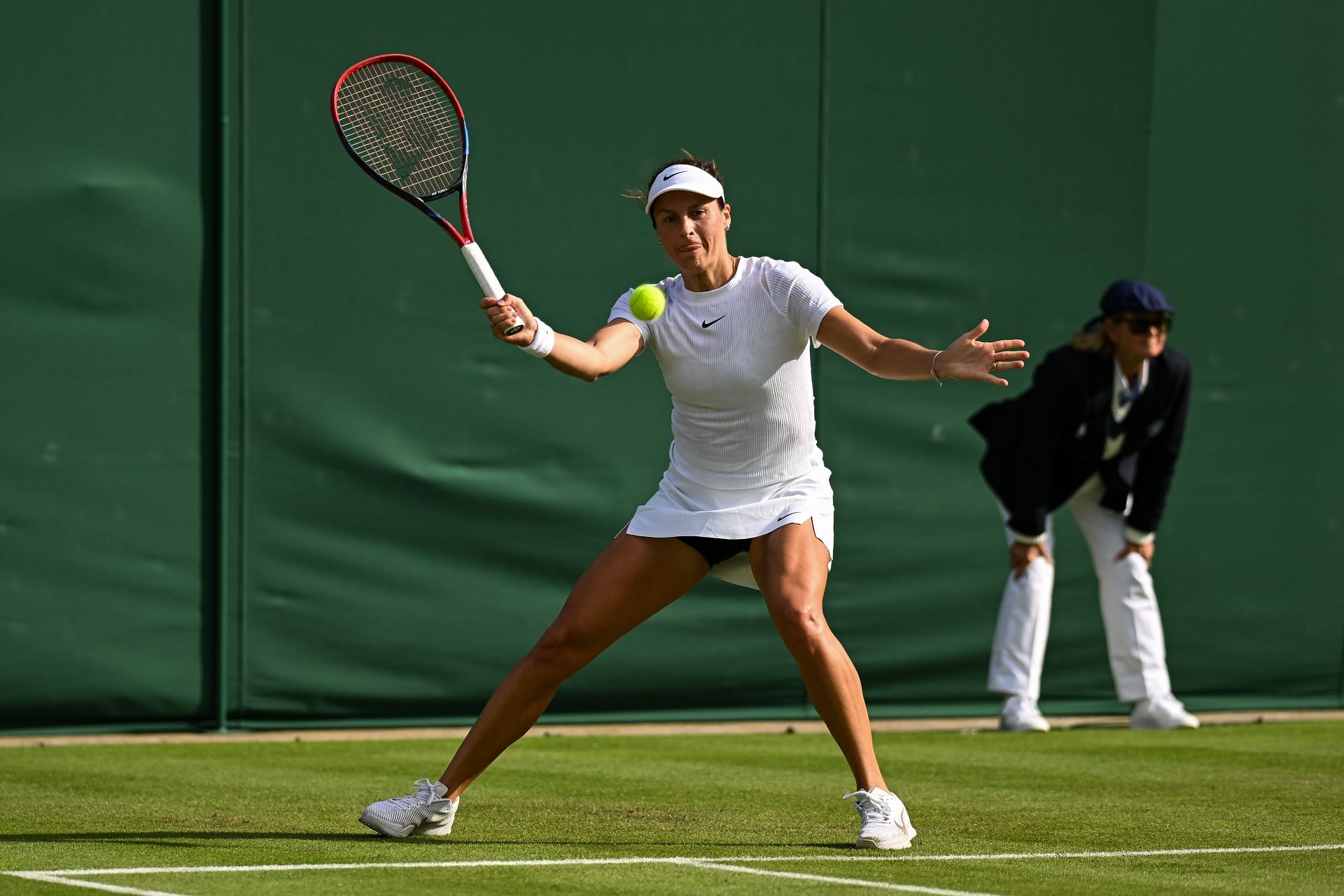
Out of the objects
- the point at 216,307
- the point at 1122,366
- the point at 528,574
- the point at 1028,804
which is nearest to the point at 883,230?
the point at 1122,366

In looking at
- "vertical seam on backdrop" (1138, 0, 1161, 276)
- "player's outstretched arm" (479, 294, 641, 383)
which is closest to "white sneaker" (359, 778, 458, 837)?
"player's outstretched arm" (479, 294, 641, 383)

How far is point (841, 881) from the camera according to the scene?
14.2ft

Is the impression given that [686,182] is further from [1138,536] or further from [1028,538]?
[1138,536]

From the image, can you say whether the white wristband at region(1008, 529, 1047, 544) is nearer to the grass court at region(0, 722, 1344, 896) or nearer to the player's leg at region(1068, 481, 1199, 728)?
the player's leg at region(1068, 481, 1199, 728)

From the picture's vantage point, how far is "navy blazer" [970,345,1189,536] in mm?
8422

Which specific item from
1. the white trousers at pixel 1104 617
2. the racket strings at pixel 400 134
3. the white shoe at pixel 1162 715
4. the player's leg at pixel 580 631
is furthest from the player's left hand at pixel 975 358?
the white shoe at pixel 1162 715

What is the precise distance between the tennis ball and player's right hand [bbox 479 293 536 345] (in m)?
0.52

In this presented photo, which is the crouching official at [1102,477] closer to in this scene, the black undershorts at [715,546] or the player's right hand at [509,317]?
the black undershorts at [715,546]

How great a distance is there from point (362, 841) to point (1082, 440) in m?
4.31

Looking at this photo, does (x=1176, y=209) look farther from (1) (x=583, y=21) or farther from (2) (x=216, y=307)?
(2) (x=216, y=307)

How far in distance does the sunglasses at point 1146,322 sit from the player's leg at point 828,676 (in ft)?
12.0

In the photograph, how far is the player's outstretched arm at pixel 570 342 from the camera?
15.1 ft

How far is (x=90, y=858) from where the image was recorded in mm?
4660

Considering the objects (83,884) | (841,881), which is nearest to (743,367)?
(841,881)
